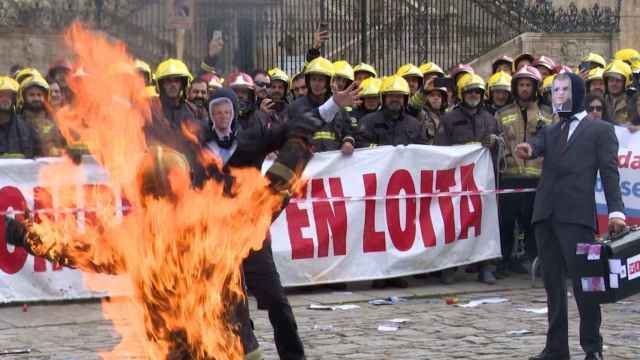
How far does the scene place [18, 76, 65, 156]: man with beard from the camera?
12516mm

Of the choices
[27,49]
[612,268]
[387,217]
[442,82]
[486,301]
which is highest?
[27,49]

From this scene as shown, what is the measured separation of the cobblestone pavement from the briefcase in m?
0.73

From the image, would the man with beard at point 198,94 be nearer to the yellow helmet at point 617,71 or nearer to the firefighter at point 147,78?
the firefighter at point 147,78

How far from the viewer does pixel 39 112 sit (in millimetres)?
12766

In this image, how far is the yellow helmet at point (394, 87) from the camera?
44.2 ft

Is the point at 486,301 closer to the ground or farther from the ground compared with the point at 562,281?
closer to the ground

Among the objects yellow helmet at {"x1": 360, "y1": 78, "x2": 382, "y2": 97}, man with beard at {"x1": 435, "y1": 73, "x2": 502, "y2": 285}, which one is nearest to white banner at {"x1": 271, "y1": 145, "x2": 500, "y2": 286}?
man with beard at {"x1": 435, "y1": 73, "x2": 502, "y2": 285}

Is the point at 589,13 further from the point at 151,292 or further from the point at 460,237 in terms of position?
the point at 151,292

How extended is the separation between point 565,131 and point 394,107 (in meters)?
4.26

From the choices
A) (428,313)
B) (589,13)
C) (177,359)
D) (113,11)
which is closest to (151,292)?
(177,359)

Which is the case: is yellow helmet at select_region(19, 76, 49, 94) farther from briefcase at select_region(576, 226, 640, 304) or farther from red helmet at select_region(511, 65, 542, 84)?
briefcase at select_region(576, 226, 640, 304)

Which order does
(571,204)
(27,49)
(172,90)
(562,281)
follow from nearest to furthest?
(571,204), (562,281), (172,90), (27,49)

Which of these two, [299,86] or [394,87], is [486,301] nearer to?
[394,87]

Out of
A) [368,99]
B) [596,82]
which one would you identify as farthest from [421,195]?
[596,82]
